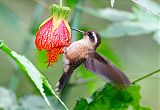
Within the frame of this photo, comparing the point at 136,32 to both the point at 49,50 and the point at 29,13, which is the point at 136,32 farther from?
the point at 29,13

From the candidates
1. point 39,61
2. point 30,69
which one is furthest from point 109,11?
point 30,69

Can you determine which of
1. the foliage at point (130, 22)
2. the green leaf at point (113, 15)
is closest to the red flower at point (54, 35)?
the foliage at point (130, 22)

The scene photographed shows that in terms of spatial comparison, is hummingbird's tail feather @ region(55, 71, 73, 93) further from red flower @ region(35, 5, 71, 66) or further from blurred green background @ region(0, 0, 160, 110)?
blurred green background @ region(0, 0, 160, 110)

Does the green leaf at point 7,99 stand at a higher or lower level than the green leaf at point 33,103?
higher

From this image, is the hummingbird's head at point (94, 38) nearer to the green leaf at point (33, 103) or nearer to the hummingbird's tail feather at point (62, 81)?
the hummingbird's tail feather at point (62, 81)

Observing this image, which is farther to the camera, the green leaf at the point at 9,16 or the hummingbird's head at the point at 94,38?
the green leaf at the point at 9,16

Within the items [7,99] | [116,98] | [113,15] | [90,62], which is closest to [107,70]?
[90,62]
